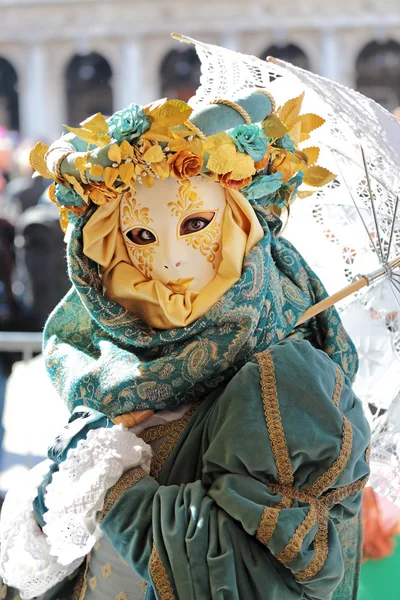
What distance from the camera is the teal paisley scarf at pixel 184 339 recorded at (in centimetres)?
165

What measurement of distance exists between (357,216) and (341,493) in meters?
0.78

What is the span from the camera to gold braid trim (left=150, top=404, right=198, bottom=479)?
5.52ft

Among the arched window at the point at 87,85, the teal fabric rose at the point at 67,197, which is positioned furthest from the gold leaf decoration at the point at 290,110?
the arched window at the point at 87,85

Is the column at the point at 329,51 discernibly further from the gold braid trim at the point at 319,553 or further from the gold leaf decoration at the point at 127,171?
the gold braid trim at the point at 319,553

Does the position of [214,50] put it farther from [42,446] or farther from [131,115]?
[42,446]

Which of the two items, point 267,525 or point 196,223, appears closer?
point 267,525

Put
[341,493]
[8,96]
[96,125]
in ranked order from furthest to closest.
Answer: [8,96] → [96,125] → [341,493]

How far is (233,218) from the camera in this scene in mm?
1759

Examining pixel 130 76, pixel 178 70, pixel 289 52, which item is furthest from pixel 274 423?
pixel 289 52

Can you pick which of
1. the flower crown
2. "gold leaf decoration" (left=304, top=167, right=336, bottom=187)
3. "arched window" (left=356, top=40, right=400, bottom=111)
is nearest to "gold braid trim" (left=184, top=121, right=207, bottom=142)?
the flower crown

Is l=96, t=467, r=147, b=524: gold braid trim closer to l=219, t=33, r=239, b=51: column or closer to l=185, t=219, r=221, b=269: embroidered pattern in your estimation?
l=185, t=219, r=221, b=269: embroidered pattern

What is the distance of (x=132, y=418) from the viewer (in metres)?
1.69

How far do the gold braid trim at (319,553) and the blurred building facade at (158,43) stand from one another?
21100 millimetres

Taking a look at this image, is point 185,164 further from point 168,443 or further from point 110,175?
point 168,443
